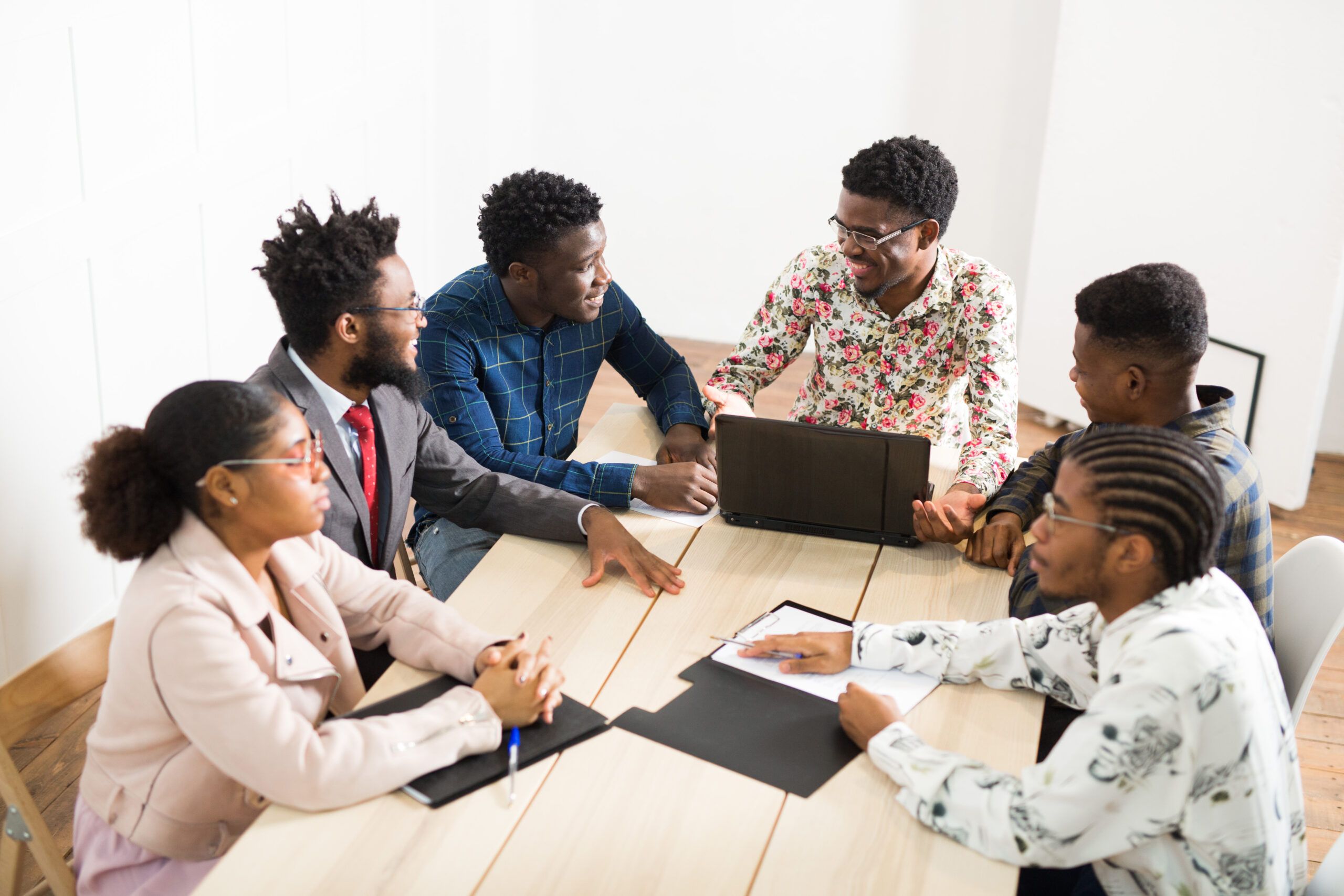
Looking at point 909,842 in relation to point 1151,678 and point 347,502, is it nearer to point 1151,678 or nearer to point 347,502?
point 1151,678

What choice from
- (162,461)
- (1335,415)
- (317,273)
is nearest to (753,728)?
(162,461)

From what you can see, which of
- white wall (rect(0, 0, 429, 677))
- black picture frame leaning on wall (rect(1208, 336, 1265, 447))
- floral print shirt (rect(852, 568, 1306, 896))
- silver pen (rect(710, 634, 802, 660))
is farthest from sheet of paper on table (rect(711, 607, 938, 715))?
black picture frame leaning on wall (rect(1208, 336, 1265, 447))

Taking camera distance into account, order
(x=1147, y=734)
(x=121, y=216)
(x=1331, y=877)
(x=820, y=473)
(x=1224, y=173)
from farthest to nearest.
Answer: (x=1224, y=173) → (x=121, y=216) → (x=820, y=473) → (x=1331, y=877) → (x=1147, y=734)

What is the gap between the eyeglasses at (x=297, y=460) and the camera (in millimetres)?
1308

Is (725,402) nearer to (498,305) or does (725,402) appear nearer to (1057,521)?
(498,305)

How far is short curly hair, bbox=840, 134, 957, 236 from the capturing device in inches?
88.8

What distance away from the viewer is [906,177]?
88.7 inches

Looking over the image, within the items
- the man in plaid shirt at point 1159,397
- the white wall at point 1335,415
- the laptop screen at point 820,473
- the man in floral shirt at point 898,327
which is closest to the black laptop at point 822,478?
the laptop screen at point 820,473

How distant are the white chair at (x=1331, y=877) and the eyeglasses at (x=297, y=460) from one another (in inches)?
54.1

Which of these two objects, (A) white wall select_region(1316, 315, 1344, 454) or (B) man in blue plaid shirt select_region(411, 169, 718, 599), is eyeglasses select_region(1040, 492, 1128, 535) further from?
(A) white wall select_region(1316, 315, 1344, 454)

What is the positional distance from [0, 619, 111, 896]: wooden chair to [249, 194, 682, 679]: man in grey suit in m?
0.44

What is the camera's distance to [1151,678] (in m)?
1.17

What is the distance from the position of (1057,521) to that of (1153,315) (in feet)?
1.99

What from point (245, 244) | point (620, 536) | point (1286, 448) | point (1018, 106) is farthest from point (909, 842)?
point (1018, 106)
